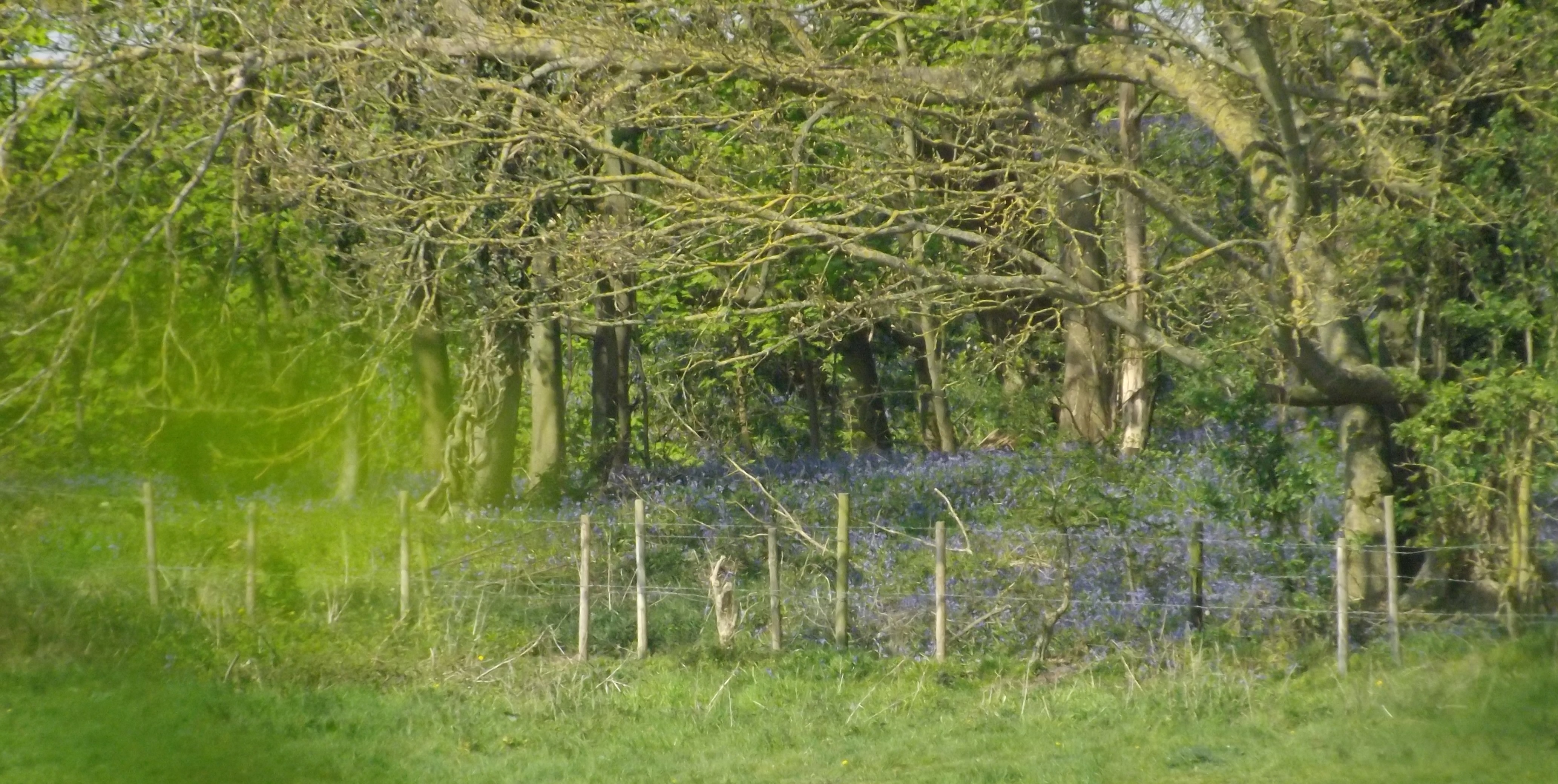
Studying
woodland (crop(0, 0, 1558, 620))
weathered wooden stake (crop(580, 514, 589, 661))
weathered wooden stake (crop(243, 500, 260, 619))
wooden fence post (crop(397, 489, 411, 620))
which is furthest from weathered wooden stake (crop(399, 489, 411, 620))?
weathered wooden stake (crop(580, 514, 589, 661))

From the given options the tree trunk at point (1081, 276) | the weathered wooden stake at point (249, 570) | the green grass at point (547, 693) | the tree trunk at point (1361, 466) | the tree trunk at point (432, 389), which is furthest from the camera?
the tree trunk at point (1081, 276)

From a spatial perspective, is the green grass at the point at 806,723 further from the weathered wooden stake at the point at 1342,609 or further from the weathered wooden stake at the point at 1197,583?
the weathered wooden stake at the point at 1197,583

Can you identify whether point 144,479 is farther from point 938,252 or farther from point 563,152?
point 938,252

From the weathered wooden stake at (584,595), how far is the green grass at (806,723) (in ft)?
0.81

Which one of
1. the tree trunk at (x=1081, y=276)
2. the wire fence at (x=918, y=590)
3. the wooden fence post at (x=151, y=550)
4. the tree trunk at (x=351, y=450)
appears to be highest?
the tree trunk at (x=1081, y=276)

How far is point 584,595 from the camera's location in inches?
436

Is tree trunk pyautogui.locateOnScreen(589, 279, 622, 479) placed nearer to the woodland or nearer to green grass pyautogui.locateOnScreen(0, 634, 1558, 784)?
the woodland

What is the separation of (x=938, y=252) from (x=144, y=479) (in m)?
9.00

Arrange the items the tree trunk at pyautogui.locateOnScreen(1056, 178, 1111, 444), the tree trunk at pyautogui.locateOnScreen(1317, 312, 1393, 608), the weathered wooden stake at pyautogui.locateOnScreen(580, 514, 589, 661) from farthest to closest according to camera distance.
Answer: the tree trunk at pyautogui.locateOnScreen(1056, 178, 1111, 444)
the tree trunk at pyautogui.locateOnScreen(1317, 312, 1393, 608)
the weathered wooden stake at pyautogui.locateOnScreen(580, 514, 589, 661)

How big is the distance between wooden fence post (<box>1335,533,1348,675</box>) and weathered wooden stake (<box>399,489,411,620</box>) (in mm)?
6529

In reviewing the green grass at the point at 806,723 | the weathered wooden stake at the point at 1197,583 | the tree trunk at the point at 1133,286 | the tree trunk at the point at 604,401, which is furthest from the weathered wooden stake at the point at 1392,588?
the tree trunk at the point at 604,401

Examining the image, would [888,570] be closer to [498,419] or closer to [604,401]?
[498,419]

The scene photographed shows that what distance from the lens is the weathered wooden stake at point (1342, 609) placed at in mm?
10492

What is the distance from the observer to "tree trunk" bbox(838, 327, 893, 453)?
2400cm
